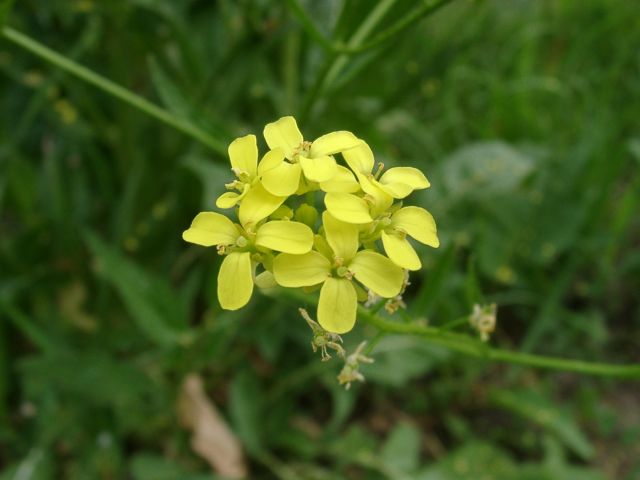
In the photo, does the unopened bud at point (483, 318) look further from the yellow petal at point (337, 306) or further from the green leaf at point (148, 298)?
the green leaf at point (148, 298)

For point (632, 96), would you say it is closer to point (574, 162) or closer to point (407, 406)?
point (574, 162)

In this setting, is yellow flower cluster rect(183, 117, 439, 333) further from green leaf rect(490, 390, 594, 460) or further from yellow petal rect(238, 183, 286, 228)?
green leaf rect(490, 390, 594, 460)

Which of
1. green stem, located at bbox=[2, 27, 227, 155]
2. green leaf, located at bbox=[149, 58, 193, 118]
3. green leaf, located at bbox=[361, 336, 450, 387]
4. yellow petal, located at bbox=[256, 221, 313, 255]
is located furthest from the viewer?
green leaf, located at bbox=[361, 336, 450, 387]

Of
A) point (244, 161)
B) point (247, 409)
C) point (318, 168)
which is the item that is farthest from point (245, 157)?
point (247, 409)

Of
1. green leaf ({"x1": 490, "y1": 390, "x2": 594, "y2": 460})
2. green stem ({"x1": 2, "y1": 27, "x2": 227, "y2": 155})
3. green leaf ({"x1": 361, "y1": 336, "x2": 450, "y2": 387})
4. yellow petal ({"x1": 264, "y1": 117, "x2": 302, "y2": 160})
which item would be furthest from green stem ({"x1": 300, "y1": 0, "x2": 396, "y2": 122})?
green leaf ({"x1": 490, "y1": 390, "x2": 594, "y2": 460})

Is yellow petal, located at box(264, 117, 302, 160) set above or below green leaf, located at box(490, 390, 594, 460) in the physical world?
below

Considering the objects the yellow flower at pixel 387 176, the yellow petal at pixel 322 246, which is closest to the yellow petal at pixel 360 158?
the yellow flower at pixel 387 176

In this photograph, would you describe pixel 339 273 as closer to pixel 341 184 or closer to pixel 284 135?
pixel 341 184
